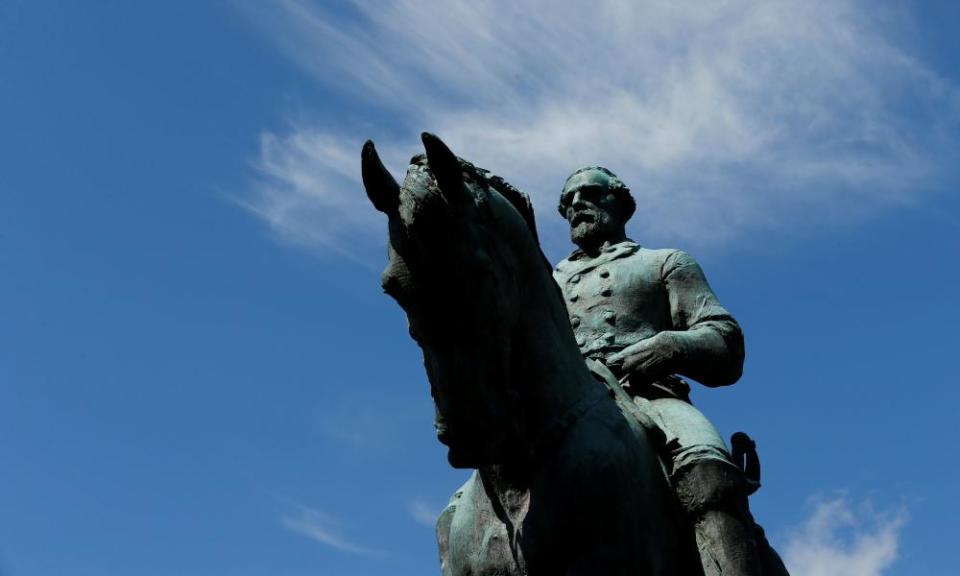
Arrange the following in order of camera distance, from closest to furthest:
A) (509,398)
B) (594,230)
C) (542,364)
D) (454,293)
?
(454,293) → (509,398) → (542,364) → (594,230)

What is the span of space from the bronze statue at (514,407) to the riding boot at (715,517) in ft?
0.05

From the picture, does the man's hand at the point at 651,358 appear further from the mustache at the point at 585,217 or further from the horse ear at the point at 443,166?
the horse ear at the point at 443,166

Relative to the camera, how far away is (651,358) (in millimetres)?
8609

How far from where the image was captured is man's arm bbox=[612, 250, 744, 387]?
8625 mm

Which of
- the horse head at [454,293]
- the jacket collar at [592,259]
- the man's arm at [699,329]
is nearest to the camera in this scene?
the horse head at [454,293]

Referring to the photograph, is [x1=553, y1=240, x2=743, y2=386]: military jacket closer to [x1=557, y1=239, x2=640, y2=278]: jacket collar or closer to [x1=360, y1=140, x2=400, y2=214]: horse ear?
[x1=557, y1=239, x2=640, y2=278]: jacket collar

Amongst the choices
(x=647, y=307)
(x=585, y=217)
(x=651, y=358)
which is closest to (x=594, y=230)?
(x=585, y=217)

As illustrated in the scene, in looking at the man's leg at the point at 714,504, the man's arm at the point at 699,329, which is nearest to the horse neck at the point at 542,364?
the man's leg at the point at 714,504

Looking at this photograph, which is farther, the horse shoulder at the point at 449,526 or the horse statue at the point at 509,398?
the horse shoulder at the point at 449,526

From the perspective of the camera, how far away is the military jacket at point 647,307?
8.98 metres

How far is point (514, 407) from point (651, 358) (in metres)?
1.79

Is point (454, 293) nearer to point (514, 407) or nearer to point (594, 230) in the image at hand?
point (514, 407)

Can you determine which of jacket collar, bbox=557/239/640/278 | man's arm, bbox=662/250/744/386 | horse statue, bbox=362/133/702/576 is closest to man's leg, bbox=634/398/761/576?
horse statue, bbox=362/133/702/576

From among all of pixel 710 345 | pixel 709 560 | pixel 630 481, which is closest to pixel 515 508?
pixel 630 481
